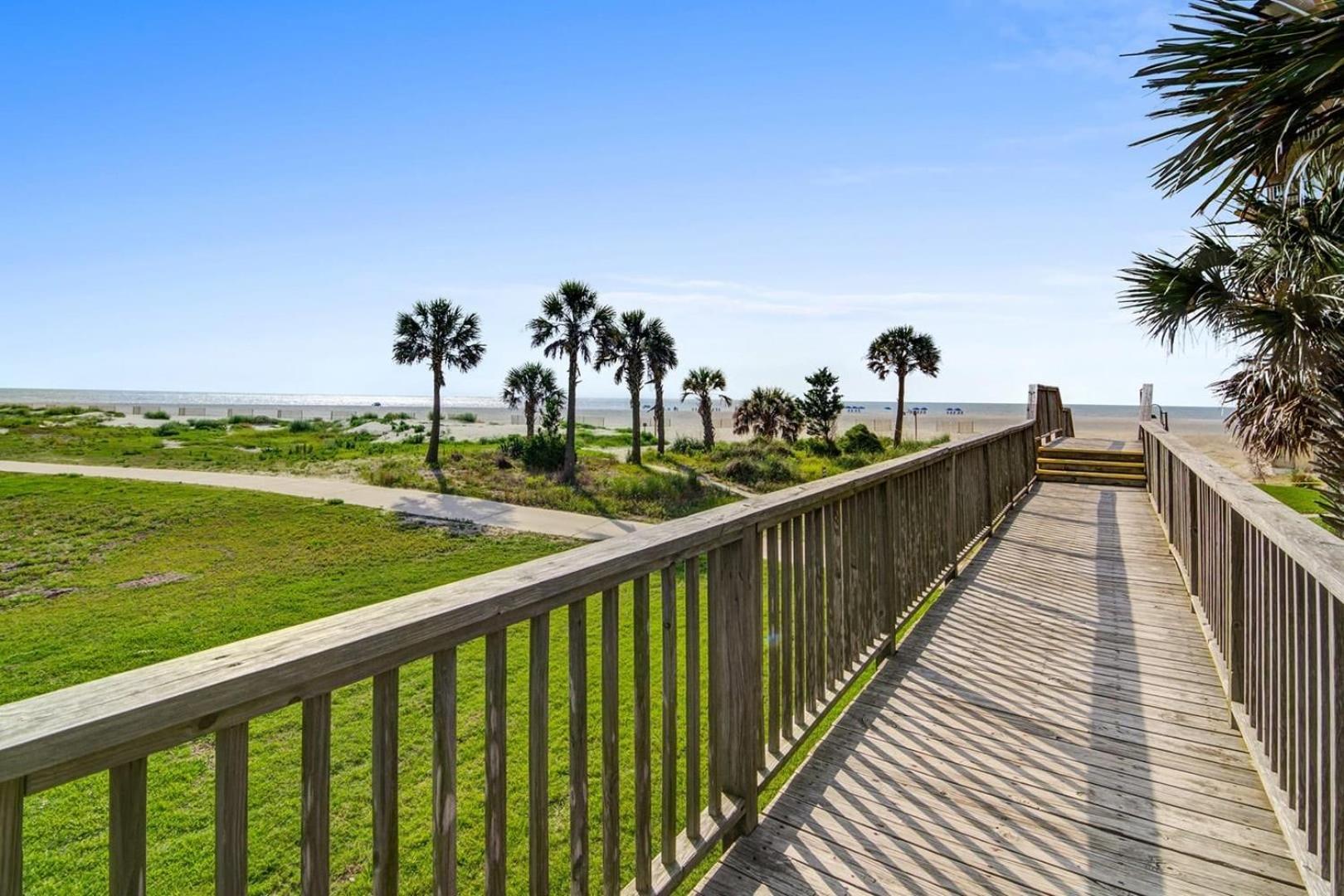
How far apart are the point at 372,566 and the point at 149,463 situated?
13832 mm

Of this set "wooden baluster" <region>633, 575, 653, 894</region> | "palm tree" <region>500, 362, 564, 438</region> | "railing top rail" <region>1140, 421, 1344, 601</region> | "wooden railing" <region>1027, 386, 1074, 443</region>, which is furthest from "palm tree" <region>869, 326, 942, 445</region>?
"wooden baluster" <region>633, 575, 653, 894</region>

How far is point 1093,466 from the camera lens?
387 inches

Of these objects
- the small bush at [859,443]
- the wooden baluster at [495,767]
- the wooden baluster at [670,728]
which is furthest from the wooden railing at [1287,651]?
the small bush at [859,443]

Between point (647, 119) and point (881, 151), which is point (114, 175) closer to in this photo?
point (647, 119)

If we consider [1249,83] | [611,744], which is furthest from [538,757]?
[1249,83]

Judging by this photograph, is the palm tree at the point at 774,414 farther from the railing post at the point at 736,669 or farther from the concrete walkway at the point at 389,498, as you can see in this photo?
the railing post at the point at 736,669

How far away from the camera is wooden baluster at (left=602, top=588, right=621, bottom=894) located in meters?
1.48

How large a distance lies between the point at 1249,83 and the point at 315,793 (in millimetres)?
5348

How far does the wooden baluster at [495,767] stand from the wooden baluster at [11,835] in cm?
62

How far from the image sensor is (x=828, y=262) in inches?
721

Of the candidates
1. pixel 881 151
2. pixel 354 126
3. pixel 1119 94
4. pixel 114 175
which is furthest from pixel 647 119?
pixel 114 175

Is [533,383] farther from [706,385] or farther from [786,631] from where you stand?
[786,631]

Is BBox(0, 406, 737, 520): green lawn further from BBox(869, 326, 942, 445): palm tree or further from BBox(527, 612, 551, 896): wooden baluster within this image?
BBox(869, 326, 942, 445): palm tree

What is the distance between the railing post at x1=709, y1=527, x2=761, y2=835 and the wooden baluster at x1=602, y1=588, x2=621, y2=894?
480 mm
